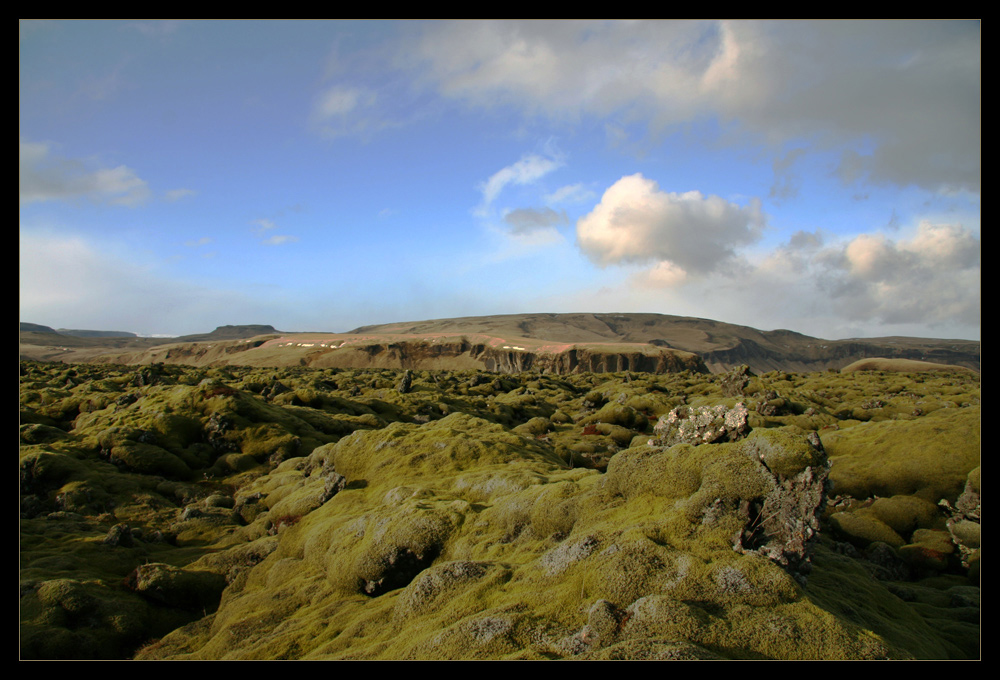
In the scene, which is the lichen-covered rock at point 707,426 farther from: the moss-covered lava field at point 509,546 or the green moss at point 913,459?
the green moss at point 913,459

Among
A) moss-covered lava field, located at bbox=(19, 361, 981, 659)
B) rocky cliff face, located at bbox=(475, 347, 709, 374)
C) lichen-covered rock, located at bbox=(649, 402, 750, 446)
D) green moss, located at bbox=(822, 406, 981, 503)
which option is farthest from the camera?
rocky cliff face, located at bbox=(475, 347, 709, 374)

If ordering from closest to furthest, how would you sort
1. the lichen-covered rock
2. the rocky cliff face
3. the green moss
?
the lichen-covered rock → the green moss → the rocky cliff face

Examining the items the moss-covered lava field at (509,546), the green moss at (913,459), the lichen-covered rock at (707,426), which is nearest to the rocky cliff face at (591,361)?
the moss-covered lava field at (509,546)

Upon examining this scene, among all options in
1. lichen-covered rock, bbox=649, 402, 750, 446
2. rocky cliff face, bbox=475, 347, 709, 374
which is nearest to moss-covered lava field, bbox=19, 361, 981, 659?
lichen-covered rock, bbox=649, 402, 750, 446

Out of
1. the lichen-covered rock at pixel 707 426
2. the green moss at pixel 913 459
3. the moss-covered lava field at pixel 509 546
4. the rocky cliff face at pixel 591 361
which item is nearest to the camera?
the moss-covered lava field at pixel 509 546

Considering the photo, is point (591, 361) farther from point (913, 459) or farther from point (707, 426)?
point (707, 426)

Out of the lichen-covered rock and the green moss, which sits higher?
the lichen-covered rock

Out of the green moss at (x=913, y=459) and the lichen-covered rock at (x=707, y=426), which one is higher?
the lichen-covered rock at (x=707, y=426)

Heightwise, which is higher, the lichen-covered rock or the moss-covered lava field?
the lichen-covered rock

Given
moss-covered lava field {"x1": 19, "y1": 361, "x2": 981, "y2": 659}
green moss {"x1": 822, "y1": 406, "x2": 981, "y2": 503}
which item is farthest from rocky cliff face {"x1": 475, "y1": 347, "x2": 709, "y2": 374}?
green moss {"x1": 822, "y1": 406, "x2": 981, "y2": 503}

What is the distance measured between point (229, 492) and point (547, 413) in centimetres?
3701

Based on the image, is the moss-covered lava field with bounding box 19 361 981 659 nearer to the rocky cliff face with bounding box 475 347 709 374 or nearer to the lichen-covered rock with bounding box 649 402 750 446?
the lichen-covered rock with bounding box 649 402 750 446

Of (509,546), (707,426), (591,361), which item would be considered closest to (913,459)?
(707,426)

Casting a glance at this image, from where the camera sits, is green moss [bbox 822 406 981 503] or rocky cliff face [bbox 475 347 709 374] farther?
rocky cliff face [bbox 475 347 709 374]
